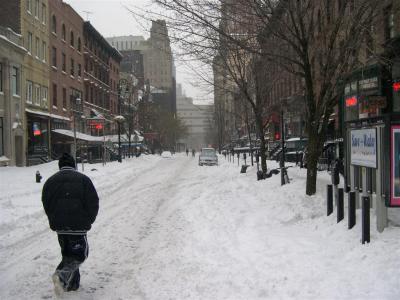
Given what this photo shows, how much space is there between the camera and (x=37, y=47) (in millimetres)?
38469

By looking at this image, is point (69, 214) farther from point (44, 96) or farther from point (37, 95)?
point (44, 96)

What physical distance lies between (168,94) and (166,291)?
518 feet

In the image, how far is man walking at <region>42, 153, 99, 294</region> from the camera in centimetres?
591

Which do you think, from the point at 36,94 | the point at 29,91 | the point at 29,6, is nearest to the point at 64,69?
the point at 36,94

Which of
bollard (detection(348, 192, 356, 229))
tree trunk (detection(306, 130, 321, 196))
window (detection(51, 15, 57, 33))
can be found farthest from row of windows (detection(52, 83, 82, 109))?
bollard (detection(348, 192, 356, 229))

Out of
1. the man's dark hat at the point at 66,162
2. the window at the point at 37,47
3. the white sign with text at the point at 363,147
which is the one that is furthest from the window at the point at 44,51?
the man's dark hat at the point at 66,162

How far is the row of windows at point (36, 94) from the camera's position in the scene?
36.2 meters

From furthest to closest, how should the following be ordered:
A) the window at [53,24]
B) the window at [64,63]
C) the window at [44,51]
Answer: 1. the window at [64,63]
2. the window at [53,24]
3. the window at [44,51]

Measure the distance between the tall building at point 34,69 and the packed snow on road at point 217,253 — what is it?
2350 cm

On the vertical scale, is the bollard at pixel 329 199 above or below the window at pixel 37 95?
below

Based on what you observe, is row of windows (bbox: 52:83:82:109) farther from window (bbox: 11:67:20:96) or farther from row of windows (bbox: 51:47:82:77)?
window (bbox: 11:67:20:96)

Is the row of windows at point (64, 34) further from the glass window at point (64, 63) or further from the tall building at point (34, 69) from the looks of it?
the tall building at point (34, 69)

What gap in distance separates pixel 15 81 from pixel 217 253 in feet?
97.1

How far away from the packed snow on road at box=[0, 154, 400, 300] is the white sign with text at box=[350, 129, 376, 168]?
1.00 metres
